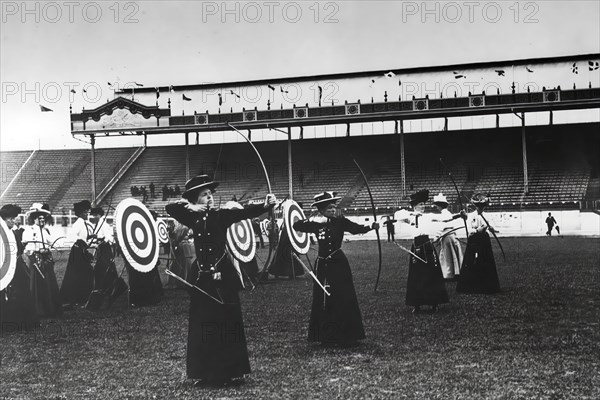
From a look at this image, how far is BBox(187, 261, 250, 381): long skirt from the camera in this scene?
4.02 m

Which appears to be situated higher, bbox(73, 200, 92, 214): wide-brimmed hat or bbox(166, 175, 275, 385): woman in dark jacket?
bbox(73, 200, 92, 214): wide-brimmed hat

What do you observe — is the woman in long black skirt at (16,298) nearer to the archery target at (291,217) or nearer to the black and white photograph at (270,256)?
the black and white photograph at (270,256)

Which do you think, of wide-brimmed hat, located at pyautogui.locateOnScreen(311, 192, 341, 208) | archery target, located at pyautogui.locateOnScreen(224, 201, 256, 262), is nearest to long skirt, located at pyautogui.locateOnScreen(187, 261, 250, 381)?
wide-brimmed hat, located at pyautogui.locateOnScreen(311, 192, 341, 208)

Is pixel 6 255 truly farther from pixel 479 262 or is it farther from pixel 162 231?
pixel 479 262

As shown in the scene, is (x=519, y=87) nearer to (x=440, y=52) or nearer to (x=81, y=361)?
(x=440, y=52)

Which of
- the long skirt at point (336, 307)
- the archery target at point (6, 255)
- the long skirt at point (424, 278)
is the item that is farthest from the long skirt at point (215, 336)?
the long skirt at point (424, 278)

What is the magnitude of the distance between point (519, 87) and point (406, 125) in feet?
10.8

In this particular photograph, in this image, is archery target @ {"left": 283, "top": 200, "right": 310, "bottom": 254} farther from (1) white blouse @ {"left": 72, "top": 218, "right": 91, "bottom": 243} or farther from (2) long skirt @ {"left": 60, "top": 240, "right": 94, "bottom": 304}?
(2) long skirt @ {"left": 60, "top": 240, "right": 94, "bottom": 304}

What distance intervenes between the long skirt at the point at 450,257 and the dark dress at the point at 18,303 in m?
5.73


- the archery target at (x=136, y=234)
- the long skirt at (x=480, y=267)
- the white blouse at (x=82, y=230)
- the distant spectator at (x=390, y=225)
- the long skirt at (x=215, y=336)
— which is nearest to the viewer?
the long skirt at (x=215, y=336)

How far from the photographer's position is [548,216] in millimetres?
13734

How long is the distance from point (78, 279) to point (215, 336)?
176 inches

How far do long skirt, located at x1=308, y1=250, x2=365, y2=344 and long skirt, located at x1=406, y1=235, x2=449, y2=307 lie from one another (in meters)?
1.58

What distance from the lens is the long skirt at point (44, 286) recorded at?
21.8ft
